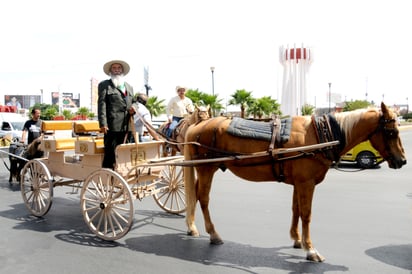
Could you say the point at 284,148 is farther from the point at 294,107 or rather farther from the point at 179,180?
the point at 294,107

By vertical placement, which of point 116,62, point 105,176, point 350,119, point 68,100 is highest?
point 68,100

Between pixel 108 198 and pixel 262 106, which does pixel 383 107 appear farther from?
pixel 262 106

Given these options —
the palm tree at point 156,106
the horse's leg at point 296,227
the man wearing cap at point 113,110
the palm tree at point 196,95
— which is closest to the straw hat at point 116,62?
the man wearing cap at point 113,110

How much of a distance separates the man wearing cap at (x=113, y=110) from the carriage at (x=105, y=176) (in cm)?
21

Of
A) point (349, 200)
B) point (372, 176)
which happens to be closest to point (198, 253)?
point (349, 200)

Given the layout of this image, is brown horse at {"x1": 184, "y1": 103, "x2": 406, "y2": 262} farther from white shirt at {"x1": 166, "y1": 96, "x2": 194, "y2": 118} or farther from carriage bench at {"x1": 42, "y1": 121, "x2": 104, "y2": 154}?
white shirt at {"x1": 166, "y1": 96, "x2": 194, "y2": 118}

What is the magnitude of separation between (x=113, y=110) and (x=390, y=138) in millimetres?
3699

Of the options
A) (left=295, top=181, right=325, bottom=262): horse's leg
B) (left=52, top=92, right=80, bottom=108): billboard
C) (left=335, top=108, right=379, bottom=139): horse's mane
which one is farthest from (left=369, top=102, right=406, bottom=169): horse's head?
(left=52, top=92, right=80, bottom=108): billboard

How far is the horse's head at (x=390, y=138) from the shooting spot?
4.16 m

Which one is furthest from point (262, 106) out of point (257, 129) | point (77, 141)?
point (257, 129)

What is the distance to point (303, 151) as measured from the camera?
14.3 feet

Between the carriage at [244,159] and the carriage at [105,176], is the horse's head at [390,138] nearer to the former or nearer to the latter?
the carriage at [244,159]

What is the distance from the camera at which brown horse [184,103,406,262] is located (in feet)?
14.0

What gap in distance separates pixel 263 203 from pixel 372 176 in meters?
5.13
